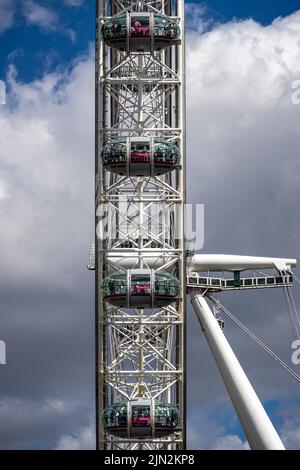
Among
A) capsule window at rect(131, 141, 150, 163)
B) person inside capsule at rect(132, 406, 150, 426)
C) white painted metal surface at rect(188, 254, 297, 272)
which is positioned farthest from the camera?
white painted metal surface at rect(188, 254, 297, 272)

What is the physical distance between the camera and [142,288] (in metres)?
106

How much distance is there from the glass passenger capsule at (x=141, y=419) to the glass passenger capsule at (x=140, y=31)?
17847 mm

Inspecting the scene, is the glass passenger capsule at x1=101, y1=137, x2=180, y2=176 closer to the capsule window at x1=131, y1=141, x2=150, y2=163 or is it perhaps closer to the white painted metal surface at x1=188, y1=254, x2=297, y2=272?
the capsule window at x1=131, y1=141, x2=150, y2=163

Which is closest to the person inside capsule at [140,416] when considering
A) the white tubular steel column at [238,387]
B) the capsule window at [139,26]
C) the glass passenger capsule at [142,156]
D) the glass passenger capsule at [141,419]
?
the glass passenger capsule at [141,419]

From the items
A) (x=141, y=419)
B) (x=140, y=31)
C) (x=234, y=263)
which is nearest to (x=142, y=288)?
(x=141, y=419)

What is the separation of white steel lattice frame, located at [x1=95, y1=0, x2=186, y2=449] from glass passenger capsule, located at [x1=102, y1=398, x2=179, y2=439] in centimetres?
315

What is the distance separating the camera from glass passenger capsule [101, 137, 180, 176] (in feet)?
351

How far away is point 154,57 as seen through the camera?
110438mm

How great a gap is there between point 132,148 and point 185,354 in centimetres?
1161

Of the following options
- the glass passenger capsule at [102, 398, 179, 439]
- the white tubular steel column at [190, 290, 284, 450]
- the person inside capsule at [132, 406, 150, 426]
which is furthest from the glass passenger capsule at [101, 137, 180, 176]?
the person inside capsule at [132, 406, 150, 426]

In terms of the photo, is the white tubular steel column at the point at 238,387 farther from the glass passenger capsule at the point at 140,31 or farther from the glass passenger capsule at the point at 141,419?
the glass passenger capsule at the point at 140,31

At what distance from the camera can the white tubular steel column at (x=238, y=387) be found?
10225 centimetres
